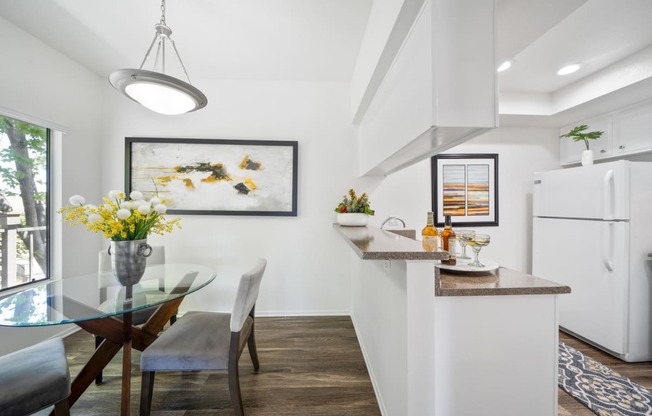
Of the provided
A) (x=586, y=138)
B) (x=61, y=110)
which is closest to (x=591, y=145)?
(x=586, y=138)

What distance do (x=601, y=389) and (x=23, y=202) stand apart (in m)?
4.82

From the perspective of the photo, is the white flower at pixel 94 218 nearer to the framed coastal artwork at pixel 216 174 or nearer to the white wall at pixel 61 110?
the framed coastal artwork at pixel 216 174

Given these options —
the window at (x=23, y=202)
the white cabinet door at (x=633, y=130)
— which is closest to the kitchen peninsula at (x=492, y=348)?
the white cabinet door at (x=633, y=130)

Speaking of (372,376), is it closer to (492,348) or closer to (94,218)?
(492,348)

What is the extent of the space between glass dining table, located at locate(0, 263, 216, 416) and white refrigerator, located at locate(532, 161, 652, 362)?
3.29 m

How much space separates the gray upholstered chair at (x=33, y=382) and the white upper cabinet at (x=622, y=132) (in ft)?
14.6

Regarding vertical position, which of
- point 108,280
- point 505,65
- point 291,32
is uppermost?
point 291,32

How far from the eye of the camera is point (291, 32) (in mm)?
1970

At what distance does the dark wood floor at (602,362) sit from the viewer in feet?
4.93

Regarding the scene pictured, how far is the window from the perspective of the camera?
1.94 meters

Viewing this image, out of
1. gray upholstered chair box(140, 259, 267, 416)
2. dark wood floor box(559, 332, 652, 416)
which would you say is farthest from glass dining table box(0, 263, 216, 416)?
dark wood floor box(559, 332, 652, 416)

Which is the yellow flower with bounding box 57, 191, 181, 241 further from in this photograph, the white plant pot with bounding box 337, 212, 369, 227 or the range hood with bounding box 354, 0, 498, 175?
the range hood with bounding box 354, 0, 498, 175

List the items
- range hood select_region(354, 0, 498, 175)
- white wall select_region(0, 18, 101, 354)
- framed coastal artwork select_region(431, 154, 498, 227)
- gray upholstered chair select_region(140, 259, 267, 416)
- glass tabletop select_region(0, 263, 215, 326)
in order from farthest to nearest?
framed coastal artwork select_region(431, 154, 498, 227)
white wall select_region(0, 18, 101, 354)
gray upholstered chair select_region(140, 259, 267, 416)
glass tabletop select_region(0, 263, 215, 326)
range hood select_region(354, 0, 498, 175)

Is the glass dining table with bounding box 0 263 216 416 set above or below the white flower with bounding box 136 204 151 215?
below
